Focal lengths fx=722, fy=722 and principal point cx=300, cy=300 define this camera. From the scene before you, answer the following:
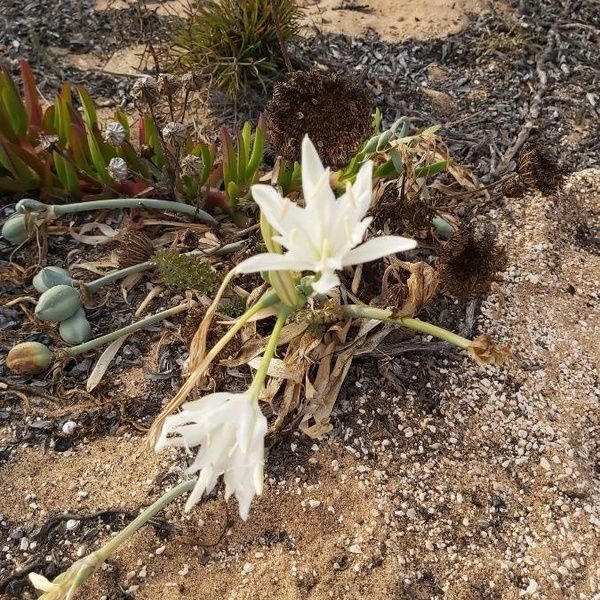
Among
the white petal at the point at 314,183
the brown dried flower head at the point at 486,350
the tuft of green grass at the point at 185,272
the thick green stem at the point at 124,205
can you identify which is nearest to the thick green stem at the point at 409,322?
the brown dried flower head at the point at 486,350

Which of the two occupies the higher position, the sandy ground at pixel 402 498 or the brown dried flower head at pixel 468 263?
the brown dried flower head at pixel 468 263

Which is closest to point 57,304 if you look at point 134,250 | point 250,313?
point 134,250

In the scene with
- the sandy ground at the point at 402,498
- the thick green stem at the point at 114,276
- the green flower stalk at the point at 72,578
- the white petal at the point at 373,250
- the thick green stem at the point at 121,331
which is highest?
the white petal at the point at 373,250

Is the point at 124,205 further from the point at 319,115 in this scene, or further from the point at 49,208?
the point at 319,115

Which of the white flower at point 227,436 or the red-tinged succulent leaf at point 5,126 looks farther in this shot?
the red-tinged succulent leaf at point 5,126

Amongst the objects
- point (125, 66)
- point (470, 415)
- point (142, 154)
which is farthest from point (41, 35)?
point (470, 415)

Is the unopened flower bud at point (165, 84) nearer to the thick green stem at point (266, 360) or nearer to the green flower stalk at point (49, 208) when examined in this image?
the green flower stalk at point (49, 208)
